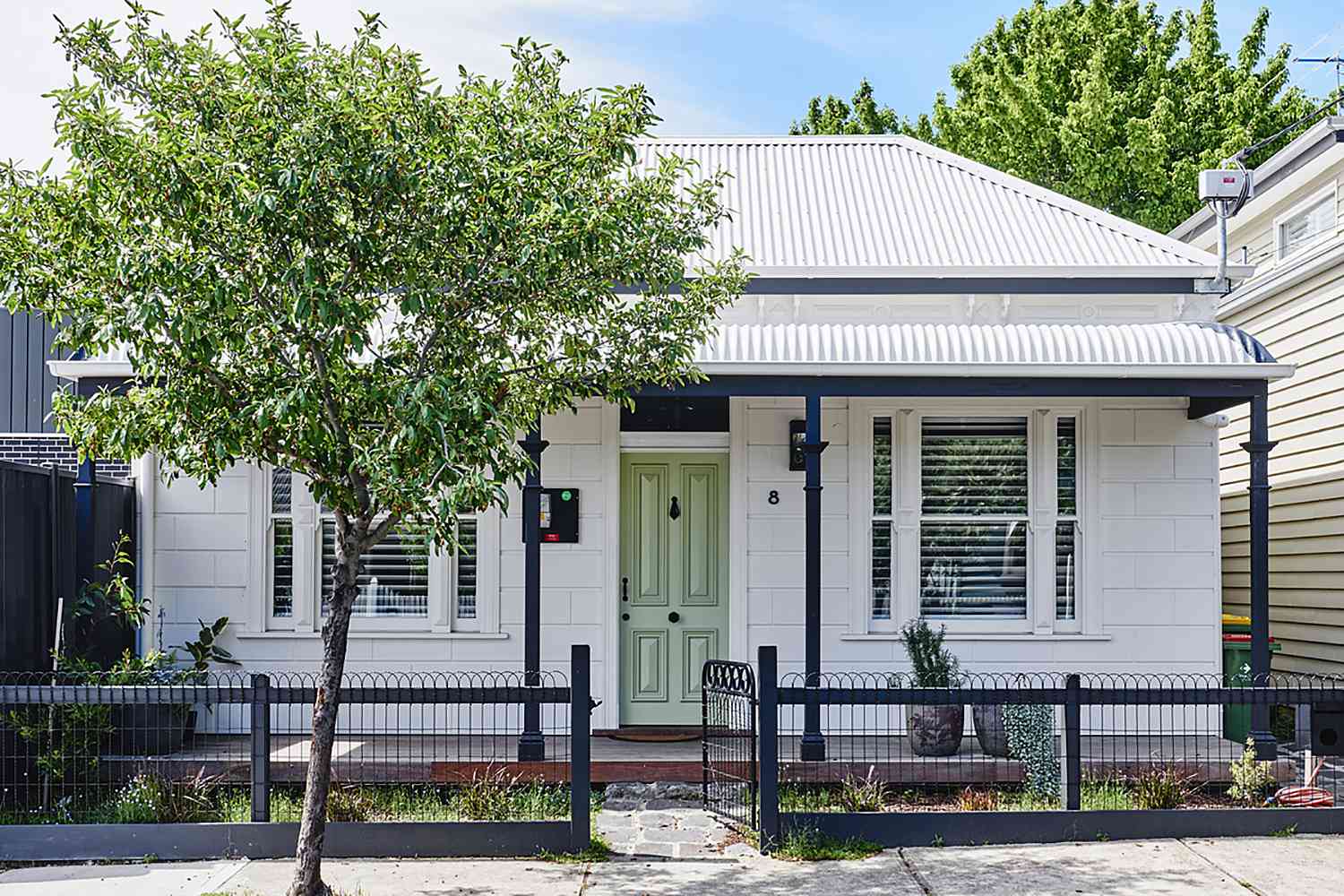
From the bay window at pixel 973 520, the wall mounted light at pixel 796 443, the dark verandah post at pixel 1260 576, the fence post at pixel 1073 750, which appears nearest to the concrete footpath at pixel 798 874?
the fence post at pixel 1073 750

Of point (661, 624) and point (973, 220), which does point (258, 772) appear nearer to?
point (661, 624)

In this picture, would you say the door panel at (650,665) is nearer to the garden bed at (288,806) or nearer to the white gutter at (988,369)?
the garden bed at (288,806)

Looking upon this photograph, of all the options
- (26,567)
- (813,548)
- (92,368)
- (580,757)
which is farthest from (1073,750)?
(92,368)

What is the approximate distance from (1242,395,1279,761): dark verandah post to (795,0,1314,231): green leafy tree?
581 inches

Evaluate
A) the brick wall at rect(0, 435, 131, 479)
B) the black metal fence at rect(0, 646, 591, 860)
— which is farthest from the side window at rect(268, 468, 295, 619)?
the brick wall at rect(0, 435, 131, 479)

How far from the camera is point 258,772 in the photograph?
8297mm

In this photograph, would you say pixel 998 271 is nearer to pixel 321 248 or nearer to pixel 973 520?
pixel 973 520

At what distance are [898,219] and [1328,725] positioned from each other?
5676mm

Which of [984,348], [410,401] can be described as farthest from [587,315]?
[984,348]

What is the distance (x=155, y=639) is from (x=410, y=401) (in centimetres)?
570

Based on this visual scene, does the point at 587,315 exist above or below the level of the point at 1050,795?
above

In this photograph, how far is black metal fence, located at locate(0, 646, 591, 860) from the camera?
8.34m

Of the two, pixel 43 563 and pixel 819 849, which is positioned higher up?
pixel 43 563

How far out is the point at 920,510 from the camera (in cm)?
1149
